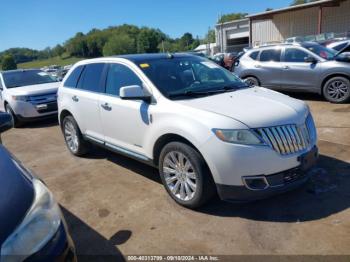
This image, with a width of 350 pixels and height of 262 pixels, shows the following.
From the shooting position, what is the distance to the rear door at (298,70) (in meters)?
8.36

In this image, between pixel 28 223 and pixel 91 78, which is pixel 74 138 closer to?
pixel 91 78

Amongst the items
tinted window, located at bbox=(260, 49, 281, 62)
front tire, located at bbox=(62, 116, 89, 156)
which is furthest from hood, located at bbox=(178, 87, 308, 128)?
tinted window, located at bbox=(260, 49, 281, 62)

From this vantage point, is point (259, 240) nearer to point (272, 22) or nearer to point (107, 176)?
point (107, 176)

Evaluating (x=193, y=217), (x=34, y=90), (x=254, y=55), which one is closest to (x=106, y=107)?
(x=193, y=217)

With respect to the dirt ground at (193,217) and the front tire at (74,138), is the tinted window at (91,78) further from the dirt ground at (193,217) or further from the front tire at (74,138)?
the dirt ground at (193,217)

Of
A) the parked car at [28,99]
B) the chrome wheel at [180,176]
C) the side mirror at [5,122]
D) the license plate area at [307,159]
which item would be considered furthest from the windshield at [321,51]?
the side mirror at [5,122]

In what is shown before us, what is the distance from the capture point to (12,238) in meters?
1.64

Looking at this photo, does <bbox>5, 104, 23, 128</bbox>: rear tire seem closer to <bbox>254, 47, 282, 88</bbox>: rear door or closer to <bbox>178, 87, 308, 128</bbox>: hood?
<bbox>178, 87, 308, 128</bbox>: hood

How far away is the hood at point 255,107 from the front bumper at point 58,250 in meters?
1.87

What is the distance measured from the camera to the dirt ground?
112 inches

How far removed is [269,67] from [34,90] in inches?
270

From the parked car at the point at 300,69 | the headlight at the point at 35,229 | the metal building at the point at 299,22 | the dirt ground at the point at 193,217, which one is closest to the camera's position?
the headlight at the point at 35,229

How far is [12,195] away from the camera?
188 cm

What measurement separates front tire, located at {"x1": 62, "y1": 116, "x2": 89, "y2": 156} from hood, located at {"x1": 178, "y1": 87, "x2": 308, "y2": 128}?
8.39 feet
